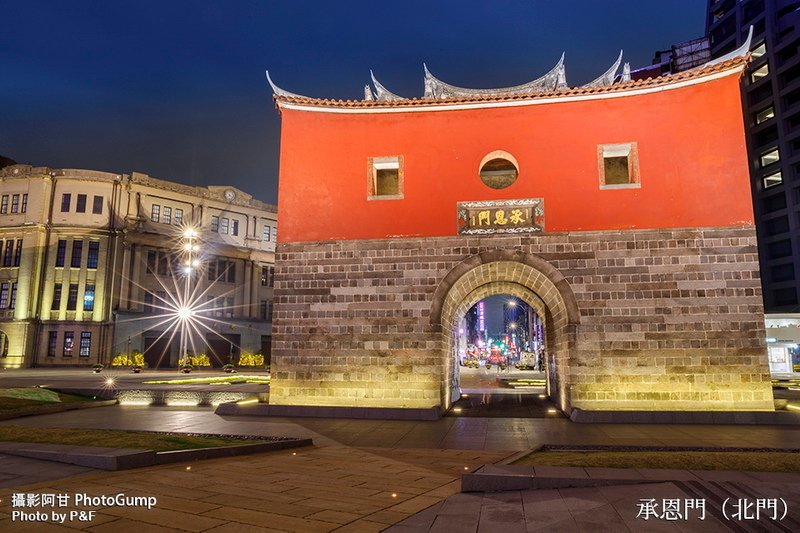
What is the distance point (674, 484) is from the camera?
16.4 feet

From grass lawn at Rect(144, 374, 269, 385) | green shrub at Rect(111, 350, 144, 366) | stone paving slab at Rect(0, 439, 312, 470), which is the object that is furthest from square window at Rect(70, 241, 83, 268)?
stone paving slab at Rect(0, 439, 312, 470)

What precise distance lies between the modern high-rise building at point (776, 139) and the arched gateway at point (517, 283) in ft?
134

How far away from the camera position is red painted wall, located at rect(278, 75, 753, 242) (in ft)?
41.8

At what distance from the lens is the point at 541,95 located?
1355 centimetres

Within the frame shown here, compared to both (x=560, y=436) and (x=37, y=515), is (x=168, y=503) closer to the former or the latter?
(x=37, y=515)

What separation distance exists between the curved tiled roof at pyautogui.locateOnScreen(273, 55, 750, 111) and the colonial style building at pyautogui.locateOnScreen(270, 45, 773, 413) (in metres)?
0.04

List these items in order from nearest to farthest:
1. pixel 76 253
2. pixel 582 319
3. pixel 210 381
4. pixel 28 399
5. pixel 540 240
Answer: pixel 582 319, pixel 540 240, pixel 28 399, pixel 210 381, pixel 76 253

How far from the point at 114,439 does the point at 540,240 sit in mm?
10104

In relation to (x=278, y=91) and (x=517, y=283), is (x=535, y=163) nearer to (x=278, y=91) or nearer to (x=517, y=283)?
(x=517, y=283)

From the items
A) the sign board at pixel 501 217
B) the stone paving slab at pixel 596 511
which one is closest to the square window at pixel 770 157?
the sign board at pixel 501 217

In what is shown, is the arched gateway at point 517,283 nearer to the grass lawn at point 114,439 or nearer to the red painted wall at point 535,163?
the red painted wall at point 535,163

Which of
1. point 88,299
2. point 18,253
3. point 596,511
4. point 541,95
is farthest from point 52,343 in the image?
point 596,511

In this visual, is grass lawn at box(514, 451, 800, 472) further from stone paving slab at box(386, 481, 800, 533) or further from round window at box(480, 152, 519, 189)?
round window at box(480, 152, 519, 189)

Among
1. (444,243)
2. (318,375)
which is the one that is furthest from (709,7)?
(318,375)
